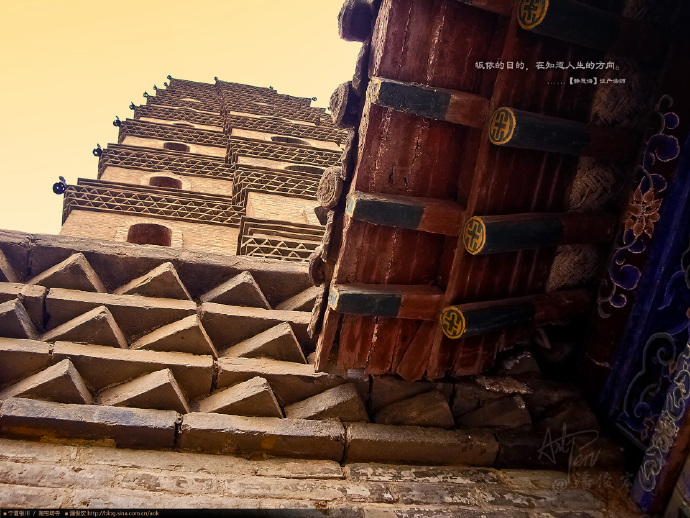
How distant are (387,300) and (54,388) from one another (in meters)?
2.30

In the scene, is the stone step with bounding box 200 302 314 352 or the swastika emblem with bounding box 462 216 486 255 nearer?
the swastika emblem with bounding box 462 216 486 255

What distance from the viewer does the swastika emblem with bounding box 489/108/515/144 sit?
3145 millimetres

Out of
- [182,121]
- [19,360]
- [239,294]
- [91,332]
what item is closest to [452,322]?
[239,294]

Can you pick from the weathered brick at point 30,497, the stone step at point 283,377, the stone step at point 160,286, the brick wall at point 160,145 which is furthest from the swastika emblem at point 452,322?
the brick wall at point 160,145

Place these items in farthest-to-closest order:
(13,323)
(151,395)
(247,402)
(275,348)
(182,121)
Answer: (182,121) → (275,348) → (13,323) → (247,402) → (151,395)

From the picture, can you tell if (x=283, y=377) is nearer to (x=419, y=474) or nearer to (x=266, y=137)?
(x=419, y=474)

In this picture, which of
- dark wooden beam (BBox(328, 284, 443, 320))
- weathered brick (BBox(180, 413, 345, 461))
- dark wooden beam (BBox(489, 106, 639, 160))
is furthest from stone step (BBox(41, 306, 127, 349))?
dark wooden beam (BBox(489, 106, 639, 160))

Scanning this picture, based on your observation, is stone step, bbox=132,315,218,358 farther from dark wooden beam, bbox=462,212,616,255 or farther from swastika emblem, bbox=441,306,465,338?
dark wooden beam, bbox=462,212,616,255

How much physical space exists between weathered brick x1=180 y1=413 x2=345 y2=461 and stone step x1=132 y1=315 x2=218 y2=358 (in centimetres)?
65

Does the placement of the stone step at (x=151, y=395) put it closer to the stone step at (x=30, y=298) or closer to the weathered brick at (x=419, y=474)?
the stone step at (x=30, y=298)

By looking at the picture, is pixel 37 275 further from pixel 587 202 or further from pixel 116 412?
pixel 587 202

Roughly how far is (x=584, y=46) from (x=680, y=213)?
4.27 feet

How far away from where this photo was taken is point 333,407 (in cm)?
386

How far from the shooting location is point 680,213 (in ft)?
11.6
